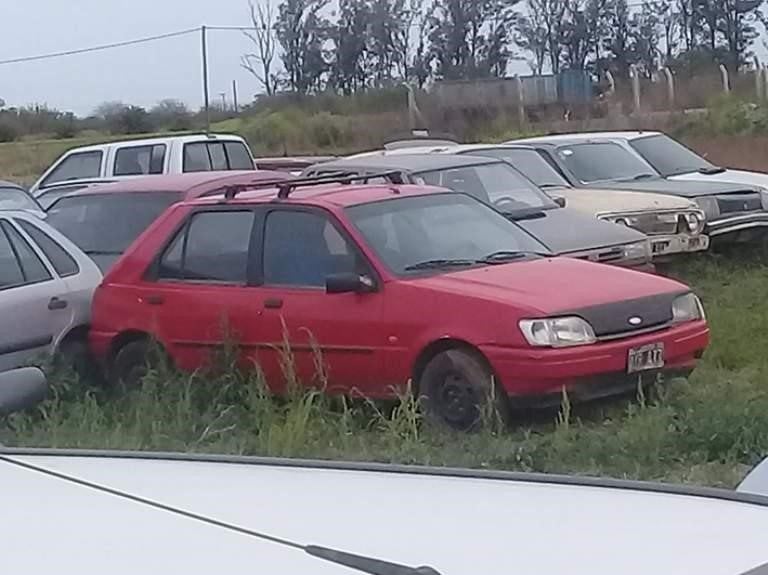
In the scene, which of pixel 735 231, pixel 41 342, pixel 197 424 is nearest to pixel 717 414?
pixel 197 424

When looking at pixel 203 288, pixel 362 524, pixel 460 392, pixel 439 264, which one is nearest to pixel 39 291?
pixel 203 288

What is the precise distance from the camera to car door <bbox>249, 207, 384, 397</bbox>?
8.45m

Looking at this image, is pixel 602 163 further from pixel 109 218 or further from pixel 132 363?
pixel 132 363

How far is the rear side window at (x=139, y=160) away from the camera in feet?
60.6

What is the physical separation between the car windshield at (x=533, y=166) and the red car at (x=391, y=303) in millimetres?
5252

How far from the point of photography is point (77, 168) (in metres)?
19.0

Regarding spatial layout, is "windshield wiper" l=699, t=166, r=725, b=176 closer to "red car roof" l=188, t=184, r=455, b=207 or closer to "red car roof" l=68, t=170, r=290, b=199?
"red car roof" l=68, t=170, r=290, b=199

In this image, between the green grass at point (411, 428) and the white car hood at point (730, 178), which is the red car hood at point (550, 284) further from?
the white car hood at point (730, 178)

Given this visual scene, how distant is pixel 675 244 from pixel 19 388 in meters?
10.2

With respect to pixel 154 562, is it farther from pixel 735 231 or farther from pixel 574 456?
pixel 735 231

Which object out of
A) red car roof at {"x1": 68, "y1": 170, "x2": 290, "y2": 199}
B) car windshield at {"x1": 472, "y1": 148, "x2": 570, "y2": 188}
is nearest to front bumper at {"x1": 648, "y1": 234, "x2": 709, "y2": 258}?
car windshield at {"x1": 472, "y1": 148, "x2": 570, "y2": 188}

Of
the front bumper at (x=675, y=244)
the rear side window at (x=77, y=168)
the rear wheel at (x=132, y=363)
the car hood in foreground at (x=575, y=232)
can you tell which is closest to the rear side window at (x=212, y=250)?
the rear wheel at (x=132, y=363)

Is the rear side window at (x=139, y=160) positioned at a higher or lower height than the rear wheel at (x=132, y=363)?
higher

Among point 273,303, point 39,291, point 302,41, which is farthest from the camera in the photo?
point 302,41
